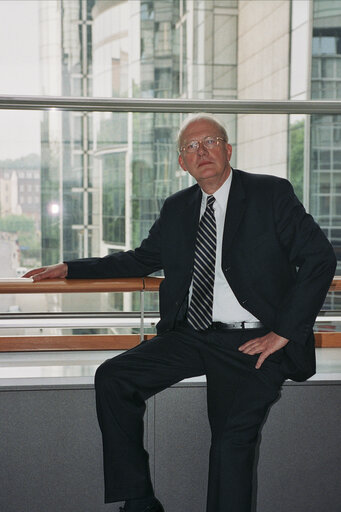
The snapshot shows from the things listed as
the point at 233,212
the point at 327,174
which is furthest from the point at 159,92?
the point at 233,212

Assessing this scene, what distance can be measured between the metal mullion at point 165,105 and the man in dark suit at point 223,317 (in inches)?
20.7

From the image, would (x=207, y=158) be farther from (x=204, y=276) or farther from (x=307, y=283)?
(x=307, y=283)

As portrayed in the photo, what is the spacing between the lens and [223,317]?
213 centimetres

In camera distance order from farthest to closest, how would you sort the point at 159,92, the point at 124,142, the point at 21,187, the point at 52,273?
1. the point at 159,92
2. the point at 124,142
3. the point at 21,187
4. the point at 52,273

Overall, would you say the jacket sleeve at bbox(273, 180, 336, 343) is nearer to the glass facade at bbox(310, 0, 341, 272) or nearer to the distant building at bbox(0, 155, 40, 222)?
the glass facade at bbox(310, 0, 341, 272)

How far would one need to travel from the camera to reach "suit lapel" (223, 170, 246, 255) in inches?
82.5

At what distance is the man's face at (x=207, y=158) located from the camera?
86.4 inches

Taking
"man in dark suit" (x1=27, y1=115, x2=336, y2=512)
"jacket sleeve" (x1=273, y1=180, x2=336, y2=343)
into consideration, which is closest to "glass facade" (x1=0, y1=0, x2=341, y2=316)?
"man in dark suit" (x1=27, y1=115, x2=336, y2=512)

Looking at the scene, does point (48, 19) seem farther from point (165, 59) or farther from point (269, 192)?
point (269, 192)

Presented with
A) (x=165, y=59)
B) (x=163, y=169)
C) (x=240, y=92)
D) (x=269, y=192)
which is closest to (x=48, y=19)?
(x=165, y=59)

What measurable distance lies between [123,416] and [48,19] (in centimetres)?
599

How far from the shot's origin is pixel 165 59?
7.66 metres

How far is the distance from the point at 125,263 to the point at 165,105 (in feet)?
2.51

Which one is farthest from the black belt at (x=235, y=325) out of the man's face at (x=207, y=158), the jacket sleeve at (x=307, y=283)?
the man's face at (x=207, y=158)
